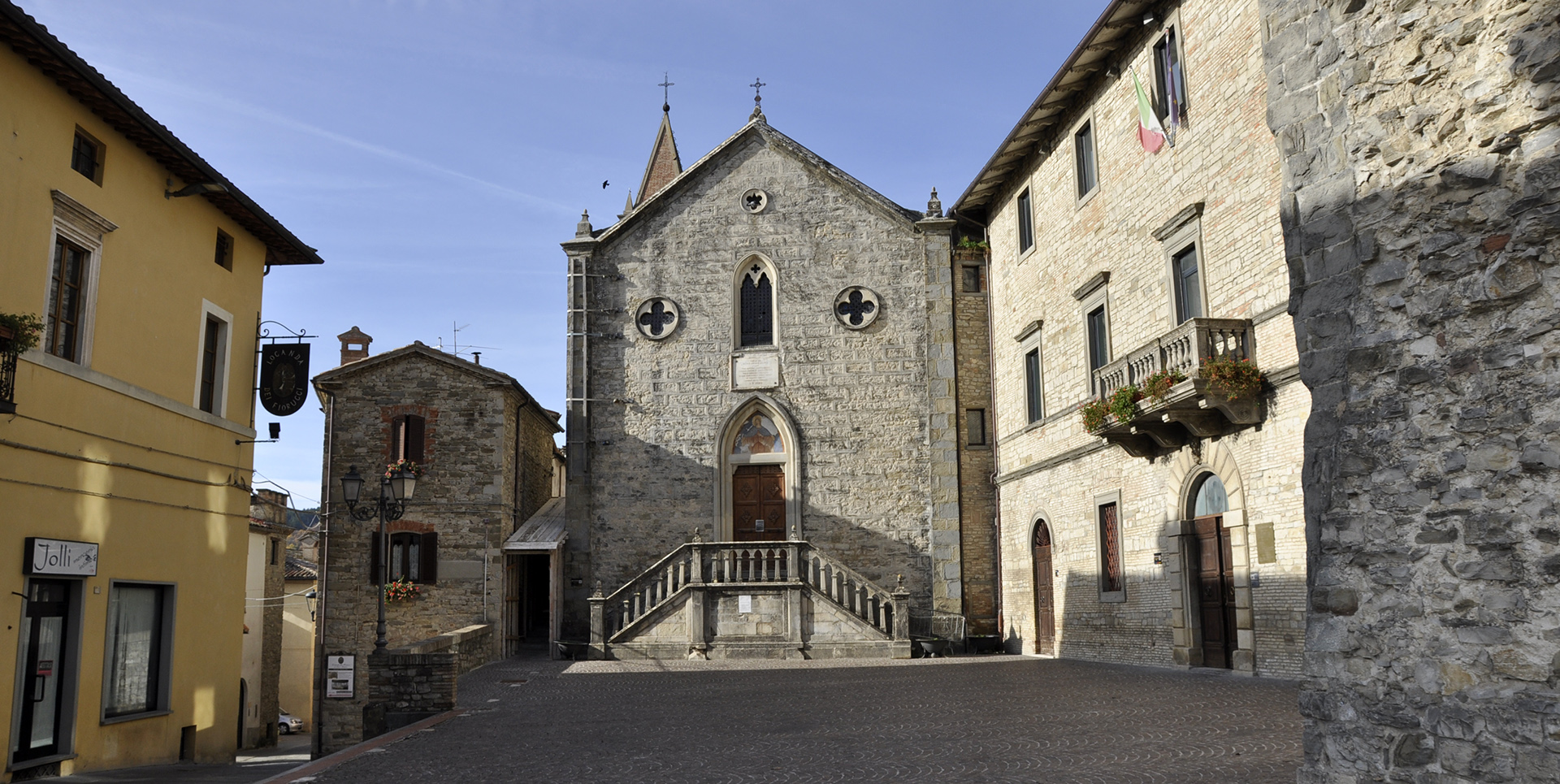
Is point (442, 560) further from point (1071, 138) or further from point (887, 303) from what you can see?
point (1071, 138)

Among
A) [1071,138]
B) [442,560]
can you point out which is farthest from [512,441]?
[1071,138]

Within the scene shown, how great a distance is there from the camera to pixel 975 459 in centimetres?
2316

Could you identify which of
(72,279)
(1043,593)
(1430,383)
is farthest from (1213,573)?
(72,279)

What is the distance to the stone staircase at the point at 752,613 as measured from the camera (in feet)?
65.3

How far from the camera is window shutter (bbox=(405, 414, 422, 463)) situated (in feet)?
75.9

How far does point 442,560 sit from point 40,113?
12789 millimetres

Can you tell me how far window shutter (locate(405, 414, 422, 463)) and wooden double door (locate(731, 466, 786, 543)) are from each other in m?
6.47

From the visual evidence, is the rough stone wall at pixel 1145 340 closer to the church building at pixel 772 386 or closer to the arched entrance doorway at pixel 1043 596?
the arched entrance doorway at pixel 1043 596

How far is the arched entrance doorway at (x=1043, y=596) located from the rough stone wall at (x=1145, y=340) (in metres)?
0.16

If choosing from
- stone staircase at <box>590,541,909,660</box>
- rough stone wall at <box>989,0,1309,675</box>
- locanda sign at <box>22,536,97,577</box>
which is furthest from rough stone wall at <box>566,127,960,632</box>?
locanda sign at <box>22,536,97,577</box>

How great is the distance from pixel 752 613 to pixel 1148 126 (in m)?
10.5

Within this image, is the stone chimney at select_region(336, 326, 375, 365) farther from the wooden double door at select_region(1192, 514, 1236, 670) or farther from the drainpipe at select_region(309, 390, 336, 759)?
the wooden double door at select_region(1192, 514, 1236, 670)

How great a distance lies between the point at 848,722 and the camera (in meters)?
11.2

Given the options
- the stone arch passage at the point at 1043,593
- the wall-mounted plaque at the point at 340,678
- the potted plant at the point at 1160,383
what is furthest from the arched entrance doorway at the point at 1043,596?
the wall-mounted plaque at the point at 340,678
